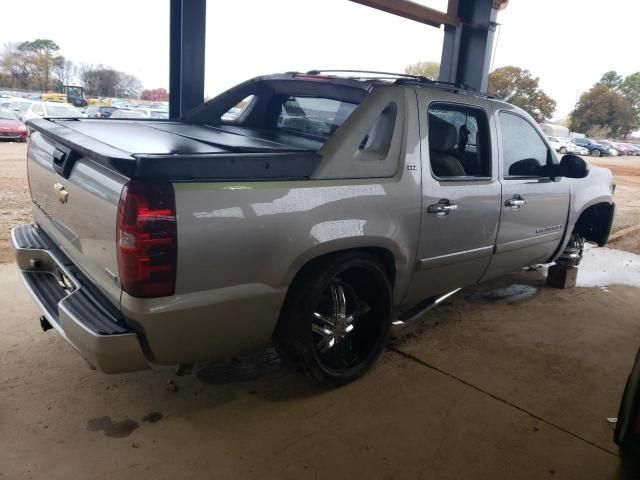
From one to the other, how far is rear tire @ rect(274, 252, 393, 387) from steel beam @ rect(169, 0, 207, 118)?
2.90 metres

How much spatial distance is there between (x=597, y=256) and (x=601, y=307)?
89.3 inches

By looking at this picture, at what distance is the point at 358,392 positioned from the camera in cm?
301

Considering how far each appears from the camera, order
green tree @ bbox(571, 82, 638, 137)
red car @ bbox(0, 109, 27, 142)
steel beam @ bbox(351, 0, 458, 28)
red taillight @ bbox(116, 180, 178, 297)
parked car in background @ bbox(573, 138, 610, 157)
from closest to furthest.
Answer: red taillight @ bbox(116, 180, 178, 297), steel beam @ bbox(351, 0, 458, 28), red car @ bbox(0, 109, 27, 142), parked car in background @ bbox(573, 138, 610, 157), green tree @ bbox(571, 82, 638, 137)

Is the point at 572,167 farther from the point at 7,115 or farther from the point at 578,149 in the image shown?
the point at 578,149

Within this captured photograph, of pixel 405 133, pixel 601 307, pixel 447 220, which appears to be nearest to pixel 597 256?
pixel 601 307

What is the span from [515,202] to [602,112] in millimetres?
61194

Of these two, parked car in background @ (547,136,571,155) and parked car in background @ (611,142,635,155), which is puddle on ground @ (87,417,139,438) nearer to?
parked car in background @ (547,136,571,155)

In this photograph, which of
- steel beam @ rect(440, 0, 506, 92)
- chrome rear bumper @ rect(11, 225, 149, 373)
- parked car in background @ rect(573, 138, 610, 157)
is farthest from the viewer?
parked car in background @ rect(573, 138, 610, 157)

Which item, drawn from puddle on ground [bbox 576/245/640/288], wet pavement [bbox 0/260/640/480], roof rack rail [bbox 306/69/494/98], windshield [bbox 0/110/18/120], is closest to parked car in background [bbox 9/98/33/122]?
windshield [bbox 0/110/18/120]

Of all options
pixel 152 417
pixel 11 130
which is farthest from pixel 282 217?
pixel 11 130

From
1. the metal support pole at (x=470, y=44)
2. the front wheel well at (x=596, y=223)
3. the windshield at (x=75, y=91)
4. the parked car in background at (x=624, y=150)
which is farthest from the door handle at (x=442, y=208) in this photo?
the parked car in background at (x=624, y=150)

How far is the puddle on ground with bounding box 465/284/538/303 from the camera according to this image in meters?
4.77

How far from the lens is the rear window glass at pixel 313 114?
131 inches

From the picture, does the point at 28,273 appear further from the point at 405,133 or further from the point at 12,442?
the point at 405,133
